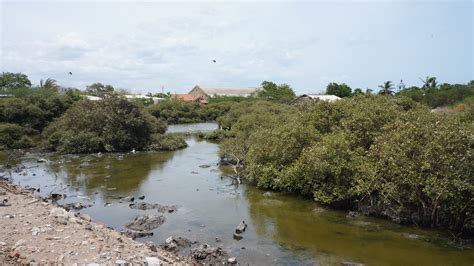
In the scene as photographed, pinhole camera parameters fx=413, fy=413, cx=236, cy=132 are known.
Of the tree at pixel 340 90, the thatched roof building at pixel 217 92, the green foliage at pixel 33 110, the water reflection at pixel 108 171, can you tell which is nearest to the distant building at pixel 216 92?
the thatched roof building at pixel 217 92

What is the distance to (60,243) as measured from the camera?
13.5m

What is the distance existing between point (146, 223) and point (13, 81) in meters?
85.2

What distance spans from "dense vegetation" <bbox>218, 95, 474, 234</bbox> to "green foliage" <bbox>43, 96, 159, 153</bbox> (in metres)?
21.2

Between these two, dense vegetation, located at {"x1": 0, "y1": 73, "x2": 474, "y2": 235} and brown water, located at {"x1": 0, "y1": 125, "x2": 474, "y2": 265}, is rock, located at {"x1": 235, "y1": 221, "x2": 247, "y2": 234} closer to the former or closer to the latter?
brown water, located at {"x1": 0, "y1": 125, "x2": 474, "y2": 265}

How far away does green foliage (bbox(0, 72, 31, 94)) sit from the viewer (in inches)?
3497

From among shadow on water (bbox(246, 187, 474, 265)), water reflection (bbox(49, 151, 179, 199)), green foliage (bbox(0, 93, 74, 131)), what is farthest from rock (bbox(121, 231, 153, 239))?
green foliage (bbox(0, 93, 74, 131))

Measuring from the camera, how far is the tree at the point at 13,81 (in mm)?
88875

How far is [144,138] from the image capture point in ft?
158

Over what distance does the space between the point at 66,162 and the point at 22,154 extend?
861 cm

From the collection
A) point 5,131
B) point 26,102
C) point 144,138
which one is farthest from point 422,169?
point 26,102

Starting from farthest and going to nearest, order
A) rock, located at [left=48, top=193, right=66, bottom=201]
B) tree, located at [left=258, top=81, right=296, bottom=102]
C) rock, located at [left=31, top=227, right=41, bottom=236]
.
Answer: tree, located at [left=258, top=81, right=296, bottom=102] < rock, located at [left=48, top=193, right=66, bottom=201] < rock, located at [left=31, top=227, right=41, bottom=236]

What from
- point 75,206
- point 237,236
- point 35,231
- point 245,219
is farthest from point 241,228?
point 75,206

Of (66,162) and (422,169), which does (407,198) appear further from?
(66,162)

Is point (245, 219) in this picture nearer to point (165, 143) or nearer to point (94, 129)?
point (165, 143)
